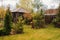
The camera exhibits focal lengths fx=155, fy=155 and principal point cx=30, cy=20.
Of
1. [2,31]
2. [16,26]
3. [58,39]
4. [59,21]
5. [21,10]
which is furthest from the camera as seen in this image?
[21,10]

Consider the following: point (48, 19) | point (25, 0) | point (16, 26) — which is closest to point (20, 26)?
point (16, 26)

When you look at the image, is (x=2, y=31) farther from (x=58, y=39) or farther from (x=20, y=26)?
(x=58, y=39)

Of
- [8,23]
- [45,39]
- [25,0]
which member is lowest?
[45,39]

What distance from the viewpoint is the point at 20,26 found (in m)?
13.3

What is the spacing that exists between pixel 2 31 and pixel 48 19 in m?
11.8

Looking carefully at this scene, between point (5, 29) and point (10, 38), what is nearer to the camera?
point (10, 38)

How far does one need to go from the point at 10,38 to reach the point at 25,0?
18801 millimetres

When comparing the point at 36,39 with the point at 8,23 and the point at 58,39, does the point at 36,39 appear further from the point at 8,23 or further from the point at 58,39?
the point at 8,23

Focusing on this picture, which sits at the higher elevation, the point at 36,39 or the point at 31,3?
the point at 31,3

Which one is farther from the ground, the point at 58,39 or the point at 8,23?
the point at 8,23

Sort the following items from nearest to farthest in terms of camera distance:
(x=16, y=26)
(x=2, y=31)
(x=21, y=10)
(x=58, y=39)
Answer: (x=58, y=39), (x=2, y=31), (x=16, y=26), (x=21, y=10)

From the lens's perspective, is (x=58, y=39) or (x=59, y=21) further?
(x=59, y=21)

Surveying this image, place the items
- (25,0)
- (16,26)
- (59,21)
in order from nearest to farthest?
(16,26) < (59,21) < (25,0)

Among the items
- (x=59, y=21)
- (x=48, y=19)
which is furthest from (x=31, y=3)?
(x=59, y=21)
